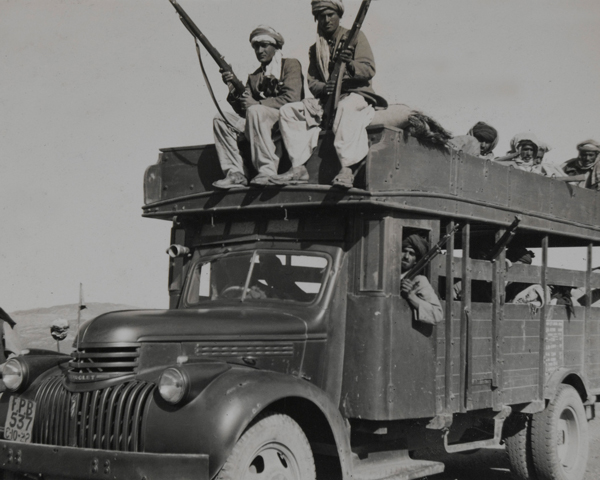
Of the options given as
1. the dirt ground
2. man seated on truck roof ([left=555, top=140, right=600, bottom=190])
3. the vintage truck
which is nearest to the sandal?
the vintage truck

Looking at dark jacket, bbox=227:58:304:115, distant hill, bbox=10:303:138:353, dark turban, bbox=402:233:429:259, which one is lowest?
distant hill, bbox=10:303:138:353

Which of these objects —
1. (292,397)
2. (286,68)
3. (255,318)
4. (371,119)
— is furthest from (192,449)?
(286,68)

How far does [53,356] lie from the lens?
19.6ft

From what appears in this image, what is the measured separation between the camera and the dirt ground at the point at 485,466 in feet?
27.0

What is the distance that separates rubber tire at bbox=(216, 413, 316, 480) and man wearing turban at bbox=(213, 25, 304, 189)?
1.86 m

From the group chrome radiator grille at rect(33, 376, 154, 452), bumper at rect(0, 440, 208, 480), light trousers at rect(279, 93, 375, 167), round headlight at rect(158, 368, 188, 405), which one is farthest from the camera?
light trousers at rect(279, 93, 375, 167)

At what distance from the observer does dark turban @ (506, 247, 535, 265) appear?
8352 mm

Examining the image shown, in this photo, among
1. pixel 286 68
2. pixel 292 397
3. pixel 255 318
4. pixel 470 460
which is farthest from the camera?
pixel 470 460

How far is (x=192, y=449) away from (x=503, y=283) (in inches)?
141

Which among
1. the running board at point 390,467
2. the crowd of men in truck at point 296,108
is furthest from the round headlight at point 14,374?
the running board at point 390,467

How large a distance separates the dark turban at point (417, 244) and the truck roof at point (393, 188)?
0.64ft

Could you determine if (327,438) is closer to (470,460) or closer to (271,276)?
(271,276)

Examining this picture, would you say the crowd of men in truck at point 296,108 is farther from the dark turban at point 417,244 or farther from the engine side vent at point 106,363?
the engine side vent at point 106,363

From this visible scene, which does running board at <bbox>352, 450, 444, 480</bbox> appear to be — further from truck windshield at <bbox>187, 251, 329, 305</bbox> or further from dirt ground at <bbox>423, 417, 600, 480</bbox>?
dirt ground at <bbox>423, 417, 600, 480</bbox>
